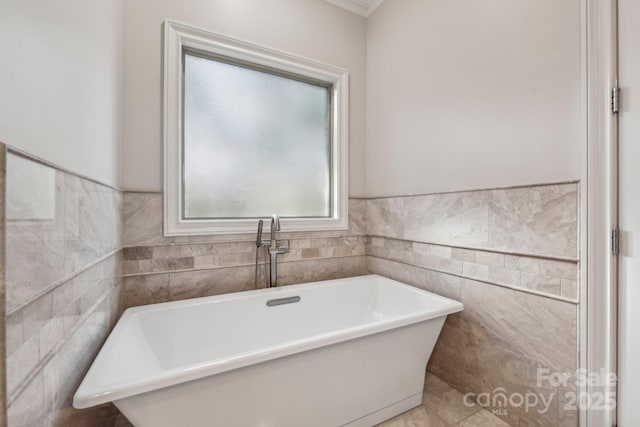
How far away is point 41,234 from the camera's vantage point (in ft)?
2.18

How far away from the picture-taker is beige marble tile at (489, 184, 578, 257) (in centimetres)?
117

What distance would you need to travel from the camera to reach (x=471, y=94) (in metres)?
1.57

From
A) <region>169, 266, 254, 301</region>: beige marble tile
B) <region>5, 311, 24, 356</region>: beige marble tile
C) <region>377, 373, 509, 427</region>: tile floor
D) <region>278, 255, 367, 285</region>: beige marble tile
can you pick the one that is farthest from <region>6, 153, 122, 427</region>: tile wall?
<region>377, 373, 509, 427</region>: tile floor

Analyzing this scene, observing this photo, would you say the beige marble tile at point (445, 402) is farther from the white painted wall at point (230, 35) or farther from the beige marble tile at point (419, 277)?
the white painted wall at point (230, 35)

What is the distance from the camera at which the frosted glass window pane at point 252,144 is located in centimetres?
185

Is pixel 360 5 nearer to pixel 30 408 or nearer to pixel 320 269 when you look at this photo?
pixel 320 269

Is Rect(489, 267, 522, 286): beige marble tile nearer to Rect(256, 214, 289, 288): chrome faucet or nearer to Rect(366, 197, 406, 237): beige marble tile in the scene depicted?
Rect(366, 197, 406, 237): beige marble tile

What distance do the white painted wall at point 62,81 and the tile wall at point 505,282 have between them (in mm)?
1814

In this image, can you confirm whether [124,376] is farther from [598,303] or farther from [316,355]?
[598,303]

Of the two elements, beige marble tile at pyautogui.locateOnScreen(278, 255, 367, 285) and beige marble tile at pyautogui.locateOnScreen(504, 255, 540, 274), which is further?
beige marble tile at pyautogui.locateOnScreen(278, 255, 367, 285)

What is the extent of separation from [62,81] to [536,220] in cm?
193

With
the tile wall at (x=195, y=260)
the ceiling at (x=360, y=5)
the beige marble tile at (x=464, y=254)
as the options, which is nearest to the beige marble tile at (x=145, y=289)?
the tile wall at (x=195, y=260)

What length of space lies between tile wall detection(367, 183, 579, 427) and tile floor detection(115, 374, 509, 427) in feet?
0.24

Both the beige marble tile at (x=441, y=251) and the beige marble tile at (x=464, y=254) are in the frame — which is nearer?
the beige marble tile at (x=464, y=254)
